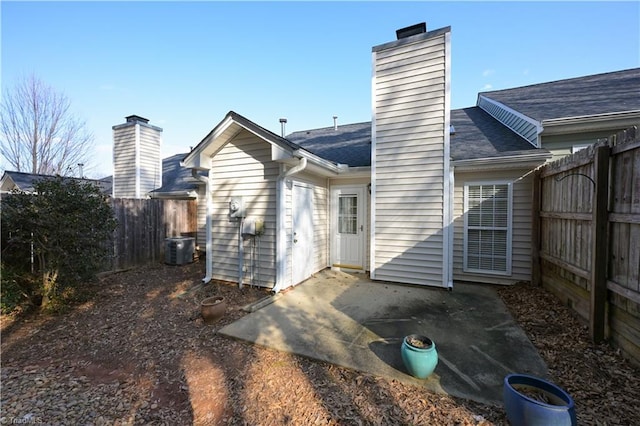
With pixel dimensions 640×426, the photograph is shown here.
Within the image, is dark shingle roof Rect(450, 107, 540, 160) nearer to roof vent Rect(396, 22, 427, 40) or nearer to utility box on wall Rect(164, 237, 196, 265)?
roof vent Rect(396, 22, 427, 40)

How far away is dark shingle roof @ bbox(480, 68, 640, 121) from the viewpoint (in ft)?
18.4

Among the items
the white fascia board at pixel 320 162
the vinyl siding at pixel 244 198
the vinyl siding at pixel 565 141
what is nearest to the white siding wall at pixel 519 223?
the vinyl siding at pixel 565 141

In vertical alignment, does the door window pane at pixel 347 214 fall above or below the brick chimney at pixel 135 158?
below

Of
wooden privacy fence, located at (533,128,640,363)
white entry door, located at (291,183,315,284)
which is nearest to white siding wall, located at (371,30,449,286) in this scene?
white entry door, located at (291,183,315,284)

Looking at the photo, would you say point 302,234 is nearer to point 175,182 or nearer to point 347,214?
point 347,214

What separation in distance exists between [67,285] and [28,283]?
1.75ft

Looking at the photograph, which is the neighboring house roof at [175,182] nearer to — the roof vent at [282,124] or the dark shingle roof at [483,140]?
the roof vent at [282,124]

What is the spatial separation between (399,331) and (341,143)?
19.9ft

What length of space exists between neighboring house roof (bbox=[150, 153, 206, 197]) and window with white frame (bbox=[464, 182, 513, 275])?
625 centimetres

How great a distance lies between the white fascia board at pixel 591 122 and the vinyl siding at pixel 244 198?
5.63 metres

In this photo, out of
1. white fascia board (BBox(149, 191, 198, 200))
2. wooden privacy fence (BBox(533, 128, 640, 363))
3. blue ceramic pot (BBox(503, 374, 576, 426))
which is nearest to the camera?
blue ceramic pot (BBox(503, 374, 576, 426))

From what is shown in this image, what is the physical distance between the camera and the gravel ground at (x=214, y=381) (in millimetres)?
2209

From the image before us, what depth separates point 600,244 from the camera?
9.99ft

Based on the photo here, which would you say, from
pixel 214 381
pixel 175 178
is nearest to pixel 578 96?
pixel 214 381
